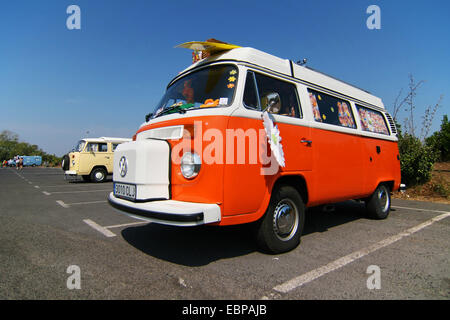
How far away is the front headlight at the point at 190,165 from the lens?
255cm

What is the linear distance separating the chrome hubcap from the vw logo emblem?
1.79 m

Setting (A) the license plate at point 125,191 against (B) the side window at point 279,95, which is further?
(B) the side window at point 279,95

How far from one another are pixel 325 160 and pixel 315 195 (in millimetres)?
540

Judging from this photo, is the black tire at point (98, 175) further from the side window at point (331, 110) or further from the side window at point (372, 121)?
the side window at point (372, 121)

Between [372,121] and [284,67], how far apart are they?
2.80 metres

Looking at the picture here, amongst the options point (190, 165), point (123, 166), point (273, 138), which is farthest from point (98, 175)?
point (273, 138)

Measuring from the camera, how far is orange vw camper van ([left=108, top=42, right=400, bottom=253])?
2498 mm

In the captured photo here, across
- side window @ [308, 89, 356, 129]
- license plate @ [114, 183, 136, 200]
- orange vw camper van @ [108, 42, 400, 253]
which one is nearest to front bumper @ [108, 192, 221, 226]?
orange vw camper van @ [108, 42, 400, 253]

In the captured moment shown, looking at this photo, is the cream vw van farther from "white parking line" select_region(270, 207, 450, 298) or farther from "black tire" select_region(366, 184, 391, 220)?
"white parking line" select_region(270, 207, 450, 298)

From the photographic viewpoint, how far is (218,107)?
2641mm

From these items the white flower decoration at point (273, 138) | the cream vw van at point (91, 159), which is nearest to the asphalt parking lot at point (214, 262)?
the white flower decoration at point (273, 138)

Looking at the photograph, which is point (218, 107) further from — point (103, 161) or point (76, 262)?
point (103, 161)

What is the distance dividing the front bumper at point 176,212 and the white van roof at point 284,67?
1.68m

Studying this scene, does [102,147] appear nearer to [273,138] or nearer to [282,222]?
[282,222]
